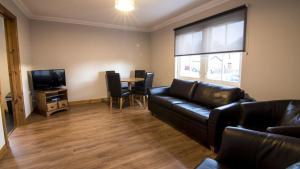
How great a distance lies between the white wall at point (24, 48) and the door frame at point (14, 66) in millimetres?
178

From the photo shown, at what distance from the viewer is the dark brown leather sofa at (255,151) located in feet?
3.61

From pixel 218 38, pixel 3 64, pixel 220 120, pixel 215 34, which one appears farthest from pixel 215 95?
pixel 3 64

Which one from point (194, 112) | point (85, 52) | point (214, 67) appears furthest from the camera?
point (85, 52)

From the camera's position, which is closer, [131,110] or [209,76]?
[209,76]

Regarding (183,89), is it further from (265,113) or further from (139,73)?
(139,73)

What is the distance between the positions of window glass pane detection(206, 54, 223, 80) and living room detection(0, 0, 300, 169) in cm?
2

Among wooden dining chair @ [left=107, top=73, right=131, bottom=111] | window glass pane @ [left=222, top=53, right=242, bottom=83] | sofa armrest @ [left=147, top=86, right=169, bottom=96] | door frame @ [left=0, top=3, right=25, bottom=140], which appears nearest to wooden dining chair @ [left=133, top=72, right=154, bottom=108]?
wooden dining chair @ [left=107, top=73, right=131, bottom=111]

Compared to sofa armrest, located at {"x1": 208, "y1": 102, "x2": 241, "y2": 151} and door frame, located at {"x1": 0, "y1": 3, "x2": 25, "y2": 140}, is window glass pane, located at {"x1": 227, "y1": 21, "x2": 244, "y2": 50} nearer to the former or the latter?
sofa armrest, located at {"x1": 208, "y1": 102, "x2": 241, "y2": 151}

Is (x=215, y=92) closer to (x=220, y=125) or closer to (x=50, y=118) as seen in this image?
(x=220, y=125)

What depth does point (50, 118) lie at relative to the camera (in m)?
3.71

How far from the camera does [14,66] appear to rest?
3.21 m

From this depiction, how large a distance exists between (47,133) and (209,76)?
137 inches

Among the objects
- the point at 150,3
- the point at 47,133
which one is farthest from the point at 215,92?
the point at 47,133

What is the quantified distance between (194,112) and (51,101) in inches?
133
